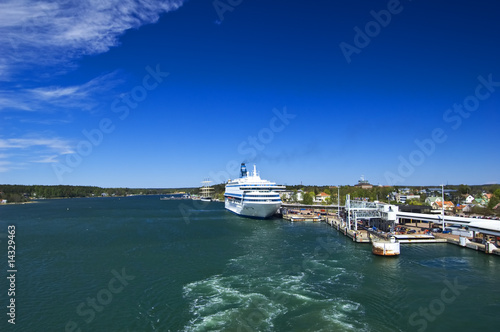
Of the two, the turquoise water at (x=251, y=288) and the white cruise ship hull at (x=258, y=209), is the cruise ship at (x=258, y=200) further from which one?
the turquoise water at (x=251, y=288)

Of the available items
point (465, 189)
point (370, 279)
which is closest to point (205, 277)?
point (370, 279)

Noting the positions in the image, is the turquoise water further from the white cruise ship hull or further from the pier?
the white cruise ship hull

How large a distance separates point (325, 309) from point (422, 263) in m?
17.8

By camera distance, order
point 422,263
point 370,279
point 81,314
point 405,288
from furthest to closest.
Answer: point 422,263, point 370,279, point 405,288, point 81,314

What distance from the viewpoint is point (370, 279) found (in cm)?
2594

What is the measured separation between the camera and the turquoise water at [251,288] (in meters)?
18.1

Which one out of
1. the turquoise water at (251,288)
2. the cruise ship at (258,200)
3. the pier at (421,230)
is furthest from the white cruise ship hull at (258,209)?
the turquoise water at (251,288)

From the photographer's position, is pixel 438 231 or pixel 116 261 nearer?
pixel 116 261

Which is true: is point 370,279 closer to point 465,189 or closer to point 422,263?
point 422,263

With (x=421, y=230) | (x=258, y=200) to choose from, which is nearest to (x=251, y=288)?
(x=421, y=230)

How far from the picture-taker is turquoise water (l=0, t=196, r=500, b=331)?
18.1m

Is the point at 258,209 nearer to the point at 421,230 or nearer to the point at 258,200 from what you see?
the point at 258,200

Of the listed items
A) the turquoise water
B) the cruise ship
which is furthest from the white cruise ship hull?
the turquoise water

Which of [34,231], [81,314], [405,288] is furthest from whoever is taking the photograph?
[34,231]
